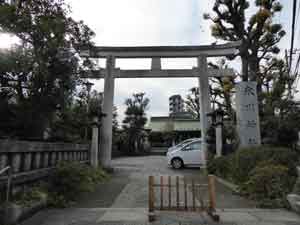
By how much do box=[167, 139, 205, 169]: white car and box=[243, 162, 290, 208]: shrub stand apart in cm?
634

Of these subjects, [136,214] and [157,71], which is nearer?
[136,214]

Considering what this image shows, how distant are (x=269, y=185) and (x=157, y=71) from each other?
7.07 metres

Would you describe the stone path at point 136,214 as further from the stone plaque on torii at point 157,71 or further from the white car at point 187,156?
the white car at point 187,156

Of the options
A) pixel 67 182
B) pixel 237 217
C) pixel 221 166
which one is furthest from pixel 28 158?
pixel 221 166

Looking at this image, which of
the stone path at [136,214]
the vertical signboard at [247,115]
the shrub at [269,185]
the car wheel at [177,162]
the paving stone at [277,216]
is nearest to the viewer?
the stone path at [136,214]

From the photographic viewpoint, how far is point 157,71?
1092cm

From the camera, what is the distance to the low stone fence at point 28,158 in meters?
4.26

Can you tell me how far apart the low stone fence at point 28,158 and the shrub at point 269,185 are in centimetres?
487

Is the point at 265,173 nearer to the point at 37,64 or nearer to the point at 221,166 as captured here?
the point at 221,166

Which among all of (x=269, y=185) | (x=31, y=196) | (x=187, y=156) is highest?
(x=187, y=156)

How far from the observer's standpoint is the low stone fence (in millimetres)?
4258

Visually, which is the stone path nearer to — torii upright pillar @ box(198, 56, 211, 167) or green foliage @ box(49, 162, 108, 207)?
green foliage @ box(49, 162, 108, 207)

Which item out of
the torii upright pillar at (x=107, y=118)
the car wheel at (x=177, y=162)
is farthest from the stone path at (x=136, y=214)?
the car wheel at (x=177, y=162)

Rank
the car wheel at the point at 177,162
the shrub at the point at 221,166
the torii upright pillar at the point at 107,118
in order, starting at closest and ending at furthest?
the shrub at the point at 221,166 → the torii upright pillar at the point at 107,118 → the car wheel at the point at 177,162
